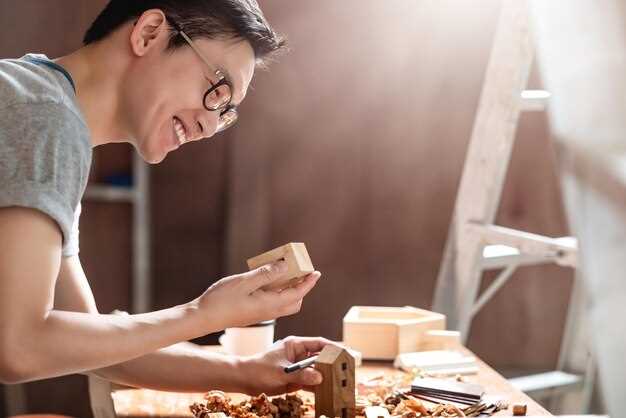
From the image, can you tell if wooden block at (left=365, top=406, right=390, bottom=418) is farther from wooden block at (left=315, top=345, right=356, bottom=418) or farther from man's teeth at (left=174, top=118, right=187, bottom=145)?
man's teeth at (left=174, top=118, right=187, bottom=145)

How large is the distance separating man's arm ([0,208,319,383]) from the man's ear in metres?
0.38

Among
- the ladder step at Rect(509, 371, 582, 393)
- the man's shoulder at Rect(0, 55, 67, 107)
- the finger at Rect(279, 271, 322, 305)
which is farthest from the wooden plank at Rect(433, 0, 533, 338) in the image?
the man's shoulder at Rect(0, 55, 67, 107)

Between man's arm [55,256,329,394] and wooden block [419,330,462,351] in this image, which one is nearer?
man's arm [55,256,329,394]

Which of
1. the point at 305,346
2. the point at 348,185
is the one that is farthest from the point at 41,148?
the point at 348,185

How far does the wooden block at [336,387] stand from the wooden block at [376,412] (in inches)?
1.1

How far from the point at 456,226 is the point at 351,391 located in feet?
3.76

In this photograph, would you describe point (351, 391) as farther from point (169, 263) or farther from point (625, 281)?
point (169, 263)

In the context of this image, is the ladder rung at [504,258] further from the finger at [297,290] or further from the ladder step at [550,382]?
the finger at [297,290]

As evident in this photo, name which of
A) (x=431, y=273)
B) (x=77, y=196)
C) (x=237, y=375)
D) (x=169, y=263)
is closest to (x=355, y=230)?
(x=431, y=273)

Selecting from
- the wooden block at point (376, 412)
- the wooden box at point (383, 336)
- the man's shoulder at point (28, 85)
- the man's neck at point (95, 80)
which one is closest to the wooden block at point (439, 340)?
the wooden box at point (383, 336)

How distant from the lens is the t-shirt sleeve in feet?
3.54

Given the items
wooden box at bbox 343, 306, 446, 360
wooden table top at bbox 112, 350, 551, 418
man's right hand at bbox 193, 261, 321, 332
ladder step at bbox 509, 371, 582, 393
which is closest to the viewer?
man's right hand at bbox 193, 261, 321, 332

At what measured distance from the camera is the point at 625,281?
419 mm

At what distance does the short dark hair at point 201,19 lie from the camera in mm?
1340
